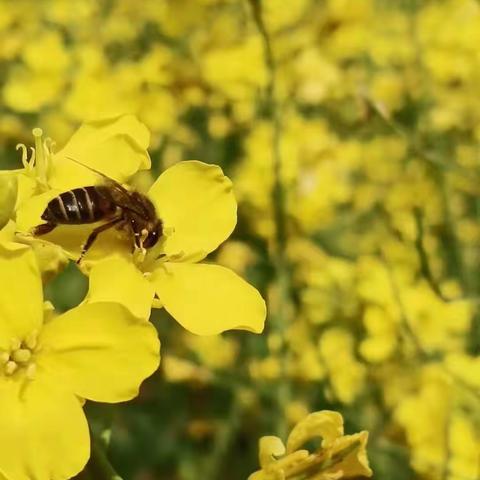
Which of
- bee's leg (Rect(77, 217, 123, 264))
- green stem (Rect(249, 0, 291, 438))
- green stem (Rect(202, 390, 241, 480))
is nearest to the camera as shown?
bee's leg (Rect(77, 217, 123, 264))

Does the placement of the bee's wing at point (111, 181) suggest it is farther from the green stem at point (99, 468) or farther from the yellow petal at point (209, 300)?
the green stem at point (99, 468)

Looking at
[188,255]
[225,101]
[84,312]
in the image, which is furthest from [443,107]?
[84,312]

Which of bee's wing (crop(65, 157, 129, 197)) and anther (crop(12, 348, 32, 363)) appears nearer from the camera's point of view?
anther (crop(12, 348, 32, 363))

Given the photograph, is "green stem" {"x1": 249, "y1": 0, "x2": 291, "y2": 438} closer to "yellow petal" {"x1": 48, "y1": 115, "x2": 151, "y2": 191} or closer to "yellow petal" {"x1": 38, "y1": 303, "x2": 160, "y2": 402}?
"yellow petal" {"x1": 48, "y1": 115, "x2": 151, "y2": 191}

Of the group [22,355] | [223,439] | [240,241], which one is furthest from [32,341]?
[240,241]

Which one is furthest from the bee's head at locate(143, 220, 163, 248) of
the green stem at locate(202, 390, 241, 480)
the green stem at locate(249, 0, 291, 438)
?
the green stem at locate(202, 390, 241, 480)

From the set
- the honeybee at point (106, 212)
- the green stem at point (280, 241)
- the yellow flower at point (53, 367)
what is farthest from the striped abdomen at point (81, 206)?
the green stem at point (280, 241)

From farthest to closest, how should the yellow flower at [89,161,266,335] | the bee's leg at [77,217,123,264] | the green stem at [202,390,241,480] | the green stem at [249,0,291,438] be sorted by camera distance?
1. the green stem at [202,390,241,480]
2. the green stem at [249,0,291,438]
3. the bee's leg at [77,217,123,264]
4. the yellow flower at [89,161,266,335]
